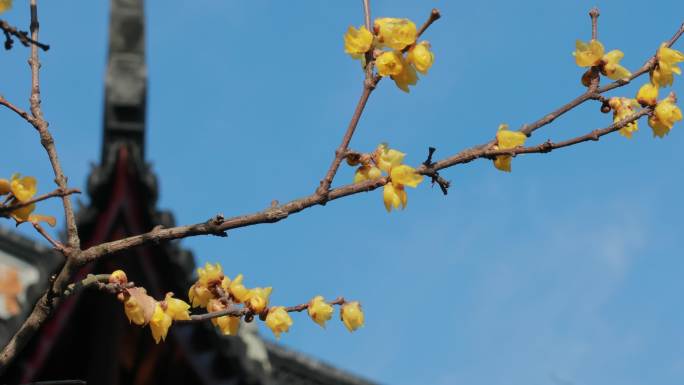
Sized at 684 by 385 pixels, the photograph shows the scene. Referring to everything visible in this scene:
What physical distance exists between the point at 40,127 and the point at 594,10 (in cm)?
181

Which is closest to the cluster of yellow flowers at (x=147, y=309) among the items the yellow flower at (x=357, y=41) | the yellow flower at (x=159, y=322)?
the yellow flower at (x=159, y=322)

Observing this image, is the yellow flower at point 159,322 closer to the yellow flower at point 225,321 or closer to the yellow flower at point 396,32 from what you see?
the yellow flower at point 225,321

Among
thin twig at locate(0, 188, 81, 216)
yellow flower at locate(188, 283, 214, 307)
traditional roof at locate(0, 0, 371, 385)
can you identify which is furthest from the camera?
traditional roof at locate(0, 0, 371, 385)

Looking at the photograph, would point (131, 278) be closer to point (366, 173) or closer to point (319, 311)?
point (319, 311)

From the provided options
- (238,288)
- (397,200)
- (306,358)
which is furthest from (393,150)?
(306,358)

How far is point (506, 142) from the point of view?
3.66 meters

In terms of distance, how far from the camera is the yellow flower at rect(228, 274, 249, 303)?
3984mm

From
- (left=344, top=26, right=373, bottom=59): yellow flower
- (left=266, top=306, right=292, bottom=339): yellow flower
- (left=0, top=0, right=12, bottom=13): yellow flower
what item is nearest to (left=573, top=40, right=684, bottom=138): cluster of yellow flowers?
(left=344, top=26, right=373, bottom=59): yellow flower

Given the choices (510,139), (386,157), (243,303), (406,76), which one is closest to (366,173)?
(386,157)

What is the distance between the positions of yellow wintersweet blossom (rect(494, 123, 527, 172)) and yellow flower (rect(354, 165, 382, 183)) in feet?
1.18

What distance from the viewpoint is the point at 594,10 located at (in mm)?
3980

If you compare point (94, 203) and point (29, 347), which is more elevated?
point (94, 203)

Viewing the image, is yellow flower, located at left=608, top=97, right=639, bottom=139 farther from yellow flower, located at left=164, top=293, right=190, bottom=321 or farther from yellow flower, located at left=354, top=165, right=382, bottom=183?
yellow flower, located at left=164, top=293, right=190, bottom=321

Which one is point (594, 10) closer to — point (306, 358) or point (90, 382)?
point (90, 382)
